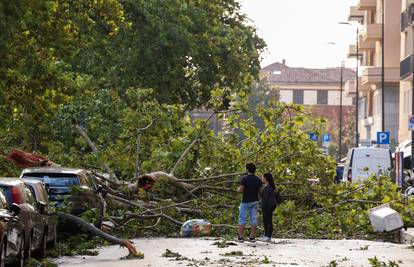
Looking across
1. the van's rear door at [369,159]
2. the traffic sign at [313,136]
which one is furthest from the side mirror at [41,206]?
the van's rear door at [369,159]

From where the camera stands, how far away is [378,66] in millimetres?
92000

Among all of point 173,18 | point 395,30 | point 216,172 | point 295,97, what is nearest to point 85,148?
point 216,172

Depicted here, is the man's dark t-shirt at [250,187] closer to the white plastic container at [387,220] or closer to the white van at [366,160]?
the white plastic container at [387,220]

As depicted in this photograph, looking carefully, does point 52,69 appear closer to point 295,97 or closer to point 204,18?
point 204,18

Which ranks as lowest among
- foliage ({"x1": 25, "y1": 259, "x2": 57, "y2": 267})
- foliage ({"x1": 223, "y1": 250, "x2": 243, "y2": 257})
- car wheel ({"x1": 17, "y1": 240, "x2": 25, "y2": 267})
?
foliage ({"x1": 223, "y1": 250, "x2": 243, "y2": 257})

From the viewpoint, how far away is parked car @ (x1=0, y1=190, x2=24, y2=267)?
1683 centimetres

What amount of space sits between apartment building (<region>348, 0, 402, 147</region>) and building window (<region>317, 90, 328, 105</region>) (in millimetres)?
75801

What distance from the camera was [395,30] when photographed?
3445 inches

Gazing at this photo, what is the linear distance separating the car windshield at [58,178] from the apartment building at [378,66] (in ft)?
188

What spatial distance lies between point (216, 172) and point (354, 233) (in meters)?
4.14

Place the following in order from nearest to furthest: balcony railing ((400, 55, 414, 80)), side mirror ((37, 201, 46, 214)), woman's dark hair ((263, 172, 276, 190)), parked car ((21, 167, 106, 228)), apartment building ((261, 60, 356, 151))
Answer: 1. side mirror ((37, 201, 46, 214))
2. parked car ((21, 167, 106, 228))
3. woman's dark hair ((263, 172, 276, 190))
4. balcony railing ((400, 55, 414, 80))
5. apartment building ((261, 60, 356, 151))

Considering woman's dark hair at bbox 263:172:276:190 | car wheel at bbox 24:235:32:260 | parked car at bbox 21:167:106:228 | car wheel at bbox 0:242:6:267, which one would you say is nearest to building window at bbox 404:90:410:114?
woman's dark hair at bbox 263:172:276:190

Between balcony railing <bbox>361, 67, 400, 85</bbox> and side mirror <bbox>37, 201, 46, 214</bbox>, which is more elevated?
balcony railing <bbox>361, 67, 400, 85</bbox>

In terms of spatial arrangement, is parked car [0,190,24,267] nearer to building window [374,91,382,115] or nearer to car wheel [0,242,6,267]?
car wheel [0,242,6,267]
